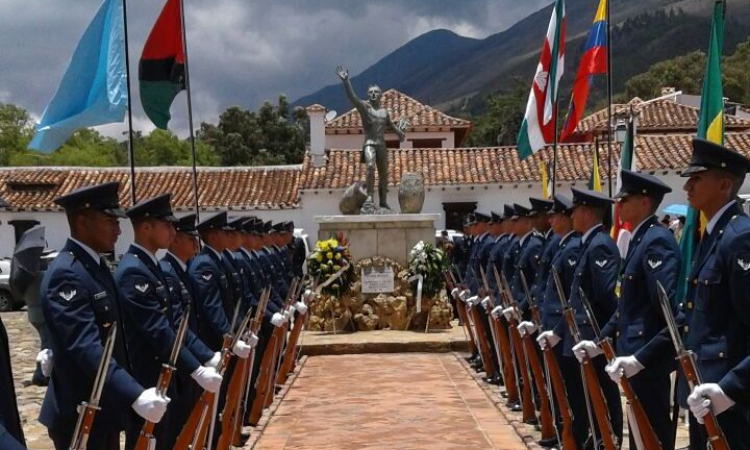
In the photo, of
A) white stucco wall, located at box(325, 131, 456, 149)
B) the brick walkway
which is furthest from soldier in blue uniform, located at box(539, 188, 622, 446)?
white stucco wall, located at box(325, 131, 456, 149)

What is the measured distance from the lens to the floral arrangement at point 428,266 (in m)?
13.4

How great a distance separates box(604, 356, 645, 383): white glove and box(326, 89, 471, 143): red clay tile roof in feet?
97.8

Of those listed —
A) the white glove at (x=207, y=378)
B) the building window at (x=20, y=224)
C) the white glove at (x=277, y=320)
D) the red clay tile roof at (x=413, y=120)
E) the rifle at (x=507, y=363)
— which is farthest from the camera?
the red clay tile roof at (x=413, y=120)

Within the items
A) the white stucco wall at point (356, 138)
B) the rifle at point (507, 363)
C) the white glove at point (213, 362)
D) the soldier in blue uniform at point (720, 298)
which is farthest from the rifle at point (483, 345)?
the white stucco wall at point (356, 138)

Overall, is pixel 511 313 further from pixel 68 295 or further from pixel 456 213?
pixel 456 213

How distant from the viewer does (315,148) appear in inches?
1139

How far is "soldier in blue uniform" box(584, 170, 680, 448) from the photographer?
15.6 ft

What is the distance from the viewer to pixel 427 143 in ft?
118

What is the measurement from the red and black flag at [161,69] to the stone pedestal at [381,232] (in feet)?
12.9

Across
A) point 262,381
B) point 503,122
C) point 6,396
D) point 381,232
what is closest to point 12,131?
point 503,122

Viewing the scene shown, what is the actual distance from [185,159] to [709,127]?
57627mm

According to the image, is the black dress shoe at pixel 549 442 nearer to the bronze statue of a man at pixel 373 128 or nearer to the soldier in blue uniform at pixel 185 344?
the soldier in blue uniform at pixel 185 344

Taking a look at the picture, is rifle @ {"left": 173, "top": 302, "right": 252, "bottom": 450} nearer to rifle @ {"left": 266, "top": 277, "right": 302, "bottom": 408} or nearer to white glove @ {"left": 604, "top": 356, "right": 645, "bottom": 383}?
white glove @ {"left": 604, "top": 356, "right": 645, "bottom": 383}

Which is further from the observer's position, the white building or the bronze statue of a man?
the white building
